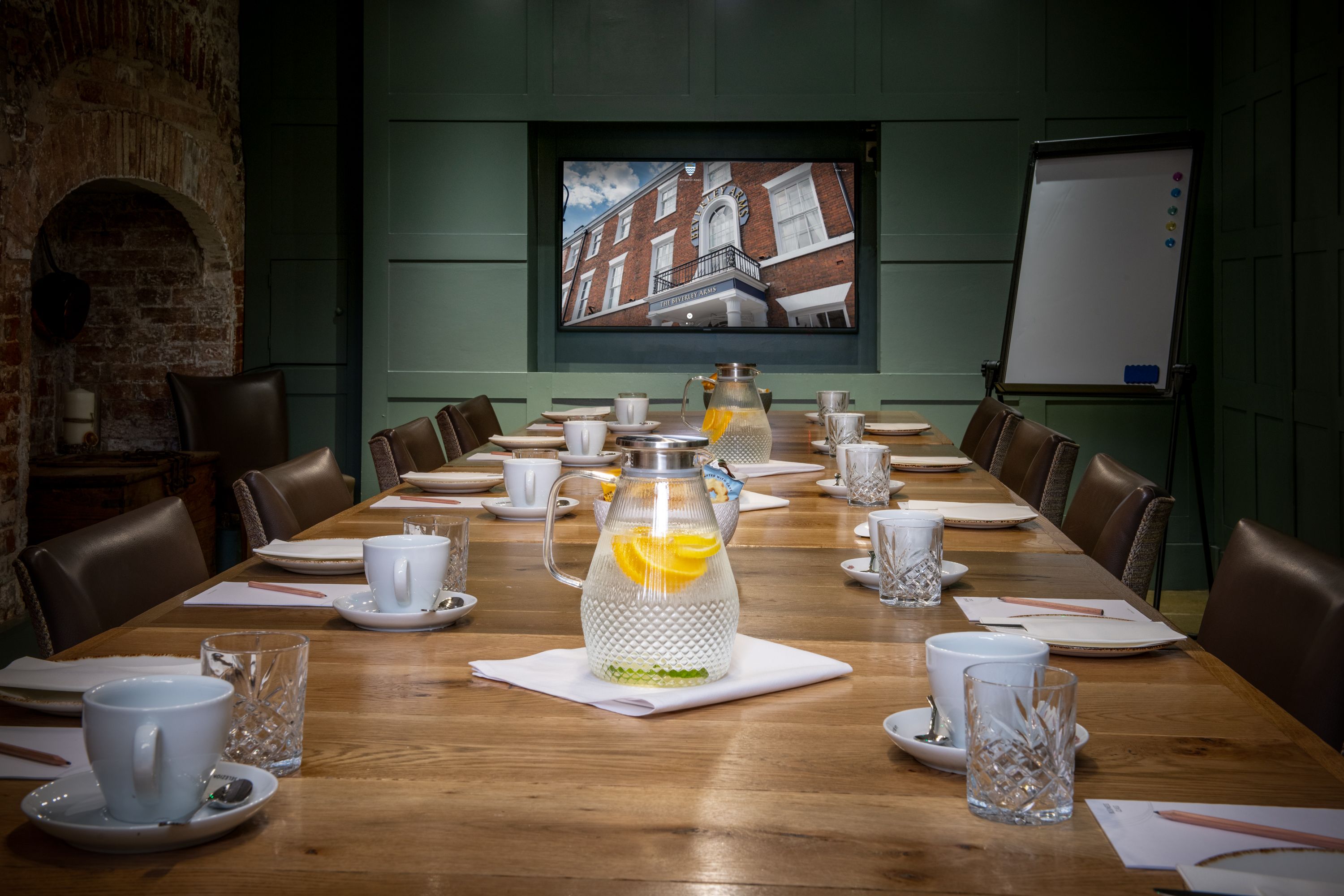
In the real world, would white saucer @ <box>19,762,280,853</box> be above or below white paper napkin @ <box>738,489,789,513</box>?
below

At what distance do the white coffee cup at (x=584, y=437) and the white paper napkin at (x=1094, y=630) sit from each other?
160cm

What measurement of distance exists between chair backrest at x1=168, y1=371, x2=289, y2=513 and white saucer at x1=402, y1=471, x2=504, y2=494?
108 inches

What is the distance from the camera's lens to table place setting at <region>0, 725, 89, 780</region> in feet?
2.72

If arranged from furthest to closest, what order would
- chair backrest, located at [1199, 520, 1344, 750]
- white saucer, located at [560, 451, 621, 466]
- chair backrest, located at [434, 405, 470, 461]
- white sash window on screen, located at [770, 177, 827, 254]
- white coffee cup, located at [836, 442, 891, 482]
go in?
1. white sash window on screen, located at [770, 177, 827, 254]
2. chair backrest, located at [434, 405, 470, 461]
3. white saucer, located at [560, 451, 621, 466]
4. white coffee cup, located at [836, 442, 891, 482]
5. chair backrest, located at [1199, 520, 1344, 750]

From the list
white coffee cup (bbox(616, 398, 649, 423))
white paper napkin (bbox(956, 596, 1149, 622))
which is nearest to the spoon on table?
white paper napkin (bbox(956, 596, 1149, 622))

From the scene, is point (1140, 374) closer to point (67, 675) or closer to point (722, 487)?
point (722, 487)

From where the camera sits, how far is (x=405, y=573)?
1271mm

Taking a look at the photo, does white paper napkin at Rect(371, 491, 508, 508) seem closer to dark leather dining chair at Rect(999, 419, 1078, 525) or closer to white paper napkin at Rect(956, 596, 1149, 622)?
white paper napkin at Rect(956, 596, 1149, 622)

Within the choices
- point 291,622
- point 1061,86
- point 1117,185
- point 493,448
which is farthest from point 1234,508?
point 291,622

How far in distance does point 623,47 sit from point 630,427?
2375 millimetres

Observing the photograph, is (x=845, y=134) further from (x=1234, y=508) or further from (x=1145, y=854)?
(x=1145, y=854)

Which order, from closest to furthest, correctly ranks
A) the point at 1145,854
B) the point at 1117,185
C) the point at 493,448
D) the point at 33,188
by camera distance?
the point at 1145,854 < the point at 493,448 < the point at 33,188 < the point at 1117,185

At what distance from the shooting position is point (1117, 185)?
4668mm

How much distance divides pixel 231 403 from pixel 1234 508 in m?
4.33
